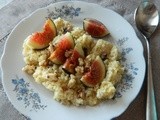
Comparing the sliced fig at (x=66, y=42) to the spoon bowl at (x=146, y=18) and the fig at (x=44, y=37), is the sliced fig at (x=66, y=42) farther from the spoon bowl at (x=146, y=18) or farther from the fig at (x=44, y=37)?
the spoon bowl at (x=146, y=18)

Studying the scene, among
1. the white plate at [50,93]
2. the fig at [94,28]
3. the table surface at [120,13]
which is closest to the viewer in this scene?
the white plate at [50,93]

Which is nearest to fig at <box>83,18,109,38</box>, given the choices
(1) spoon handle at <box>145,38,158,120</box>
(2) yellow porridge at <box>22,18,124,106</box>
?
(2) yellow porridge at <box>22,18,124,106</box>

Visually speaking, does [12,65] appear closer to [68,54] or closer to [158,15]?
[68,54]

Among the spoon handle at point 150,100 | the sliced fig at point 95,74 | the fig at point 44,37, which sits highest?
the fig at point 44,37

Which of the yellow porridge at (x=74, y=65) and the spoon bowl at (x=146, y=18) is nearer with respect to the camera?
the yellow porridge at (x=74, y=65)

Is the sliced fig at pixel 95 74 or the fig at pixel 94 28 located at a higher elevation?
the fig at pixel 94 28

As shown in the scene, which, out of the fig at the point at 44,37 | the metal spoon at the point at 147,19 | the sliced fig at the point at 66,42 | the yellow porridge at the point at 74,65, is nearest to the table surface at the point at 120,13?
the metal spoon at the point at 147,19
